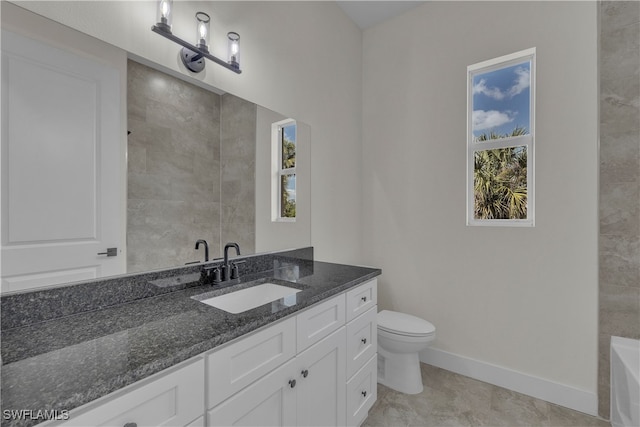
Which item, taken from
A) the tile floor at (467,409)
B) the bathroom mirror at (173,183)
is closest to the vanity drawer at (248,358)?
the bathroom mirror at (173,183)

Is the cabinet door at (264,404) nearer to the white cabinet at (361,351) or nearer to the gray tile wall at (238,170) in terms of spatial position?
the white cabinet at (361,351)

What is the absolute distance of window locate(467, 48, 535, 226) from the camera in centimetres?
211

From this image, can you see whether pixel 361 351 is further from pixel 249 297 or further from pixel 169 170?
pixel 169 170

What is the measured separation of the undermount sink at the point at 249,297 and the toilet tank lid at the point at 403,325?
38.0 inches

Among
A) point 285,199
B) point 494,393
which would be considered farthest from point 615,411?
point 285,199

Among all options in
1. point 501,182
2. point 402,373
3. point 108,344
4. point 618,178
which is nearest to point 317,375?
point 108,344

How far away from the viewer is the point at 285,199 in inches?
77.2

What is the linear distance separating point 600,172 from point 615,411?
1.41 m

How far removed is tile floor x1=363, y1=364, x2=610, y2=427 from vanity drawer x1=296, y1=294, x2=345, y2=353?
2.78ft

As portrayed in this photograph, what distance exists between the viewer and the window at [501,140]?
211 centimetres

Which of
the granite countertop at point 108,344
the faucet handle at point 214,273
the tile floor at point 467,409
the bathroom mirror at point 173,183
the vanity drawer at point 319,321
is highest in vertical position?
the bathroom mirror at point 173,183

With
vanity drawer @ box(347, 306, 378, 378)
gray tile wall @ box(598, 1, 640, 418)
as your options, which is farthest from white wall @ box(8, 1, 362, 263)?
gray tile wall @ box(598, 1, 640, 418)
